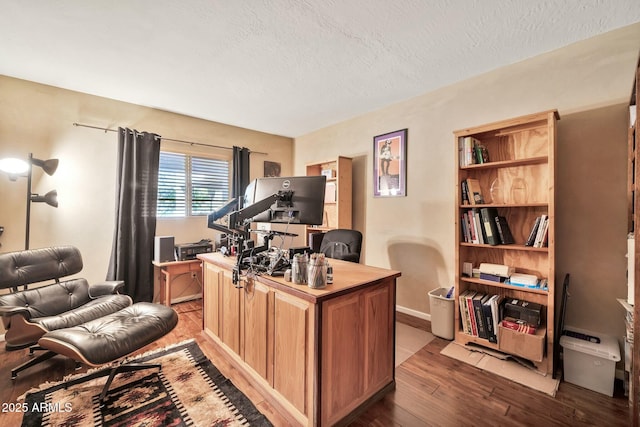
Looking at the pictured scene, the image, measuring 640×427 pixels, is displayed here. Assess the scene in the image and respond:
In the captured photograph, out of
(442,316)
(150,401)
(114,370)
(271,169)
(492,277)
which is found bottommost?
(150,401)

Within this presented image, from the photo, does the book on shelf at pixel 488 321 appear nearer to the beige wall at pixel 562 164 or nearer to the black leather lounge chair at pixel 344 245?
the beige wall at pixel 562 164

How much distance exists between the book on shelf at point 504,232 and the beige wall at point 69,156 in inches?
148

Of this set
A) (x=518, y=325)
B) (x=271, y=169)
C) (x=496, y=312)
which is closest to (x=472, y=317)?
(x=496, y=312)

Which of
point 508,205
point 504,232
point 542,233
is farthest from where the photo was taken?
point 504,232

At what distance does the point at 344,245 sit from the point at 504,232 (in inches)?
58.0

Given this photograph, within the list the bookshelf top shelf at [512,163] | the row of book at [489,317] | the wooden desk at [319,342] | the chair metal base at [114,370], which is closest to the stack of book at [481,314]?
the row of book at [489,317]

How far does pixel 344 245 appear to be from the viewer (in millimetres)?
2920

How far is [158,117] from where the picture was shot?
342 cm

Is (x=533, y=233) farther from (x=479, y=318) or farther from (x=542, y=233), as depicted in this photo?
(x=479, y=318)

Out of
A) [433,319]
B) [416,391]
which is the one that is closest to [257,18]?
[416,391]

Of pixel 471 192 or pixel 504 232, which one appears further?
pixel 471 192

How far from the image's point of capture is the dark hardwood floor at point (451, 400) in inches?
61.4

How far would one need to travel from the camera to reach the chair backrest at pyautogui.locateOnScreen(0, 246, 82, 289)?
82.7 inches

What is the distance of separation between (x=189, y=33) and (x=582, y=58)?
2972 mm
